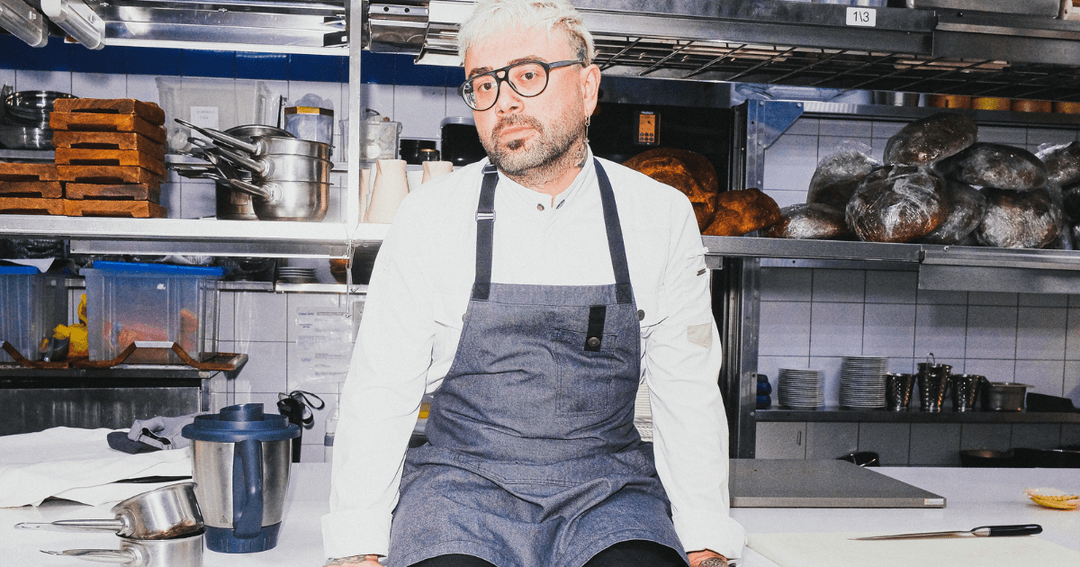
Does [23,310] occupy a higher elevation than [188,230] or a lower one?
lower

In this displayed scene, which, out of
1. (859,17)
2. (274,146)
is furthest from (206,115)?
(859,17)

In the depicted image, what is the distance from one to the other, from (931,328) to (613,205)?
3.11 m

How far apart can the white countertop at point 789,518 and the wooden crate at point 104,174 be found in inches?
25.9

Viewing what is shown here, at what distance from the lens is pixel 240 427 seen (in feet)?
3.83

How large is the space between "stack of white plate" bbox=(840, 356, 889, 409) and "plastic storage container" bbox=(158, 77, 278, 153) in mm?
2599

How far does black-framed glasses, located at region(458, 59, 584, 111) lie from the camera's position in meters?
1.26

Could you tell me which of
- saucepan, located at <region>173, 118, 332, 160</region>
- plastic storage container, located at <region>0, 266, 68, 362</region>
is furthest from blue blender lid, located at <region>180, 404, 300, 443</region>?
plastic storage container, located at <region>0, 266, 68, 362</region>

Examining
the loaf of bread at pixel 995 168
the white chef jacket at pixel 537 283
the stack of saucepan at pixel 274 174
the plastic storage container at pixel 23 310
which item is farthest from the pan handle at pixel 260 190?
the plastic storage container at pixel 23 310

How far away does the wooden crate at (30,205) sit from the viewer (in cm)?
162

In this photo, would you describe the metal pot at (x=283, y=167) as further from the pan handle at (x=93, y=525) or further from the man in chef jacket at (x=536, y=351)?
the pan handle at (x=93, y=525)

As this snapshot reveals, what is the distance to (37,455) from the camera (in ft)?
5.22

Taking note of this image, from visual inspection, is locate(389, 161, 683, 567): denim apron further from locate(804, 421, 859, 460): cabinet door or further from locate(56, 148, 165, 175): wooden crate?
locate(804, 421, 859, 460): cabinet door

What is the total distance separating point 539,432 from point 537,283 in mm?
230

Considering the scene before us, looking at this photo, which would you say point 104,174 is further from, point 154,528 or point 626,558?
point 626,558
